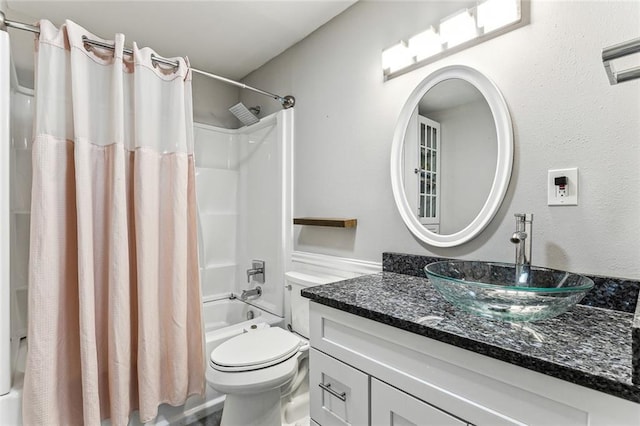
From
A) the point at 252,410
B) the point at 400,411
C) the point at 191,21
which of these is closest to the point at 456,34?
the point at 400,411

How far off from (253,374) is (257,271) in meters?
1.04

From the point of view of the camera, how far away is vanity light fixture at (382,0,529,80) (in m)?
1.12

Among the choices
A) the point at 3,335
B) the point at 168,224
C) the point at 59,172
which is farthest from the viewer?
the point at 168,224

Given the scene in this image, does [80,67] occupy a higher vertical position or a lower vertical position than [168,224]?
higher

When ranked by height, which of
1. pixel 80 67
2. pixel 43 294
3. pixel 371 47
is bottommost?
pixel 43 294

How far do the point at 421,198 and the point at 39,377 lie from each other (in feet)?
5.75

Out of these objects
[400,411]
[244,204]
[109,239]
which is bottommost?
[400,411]

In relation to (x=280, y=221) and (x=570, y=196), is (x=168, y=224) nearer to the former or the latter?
(x=280, y=221)

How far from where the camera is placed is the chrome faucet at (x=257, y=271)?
7.73ft

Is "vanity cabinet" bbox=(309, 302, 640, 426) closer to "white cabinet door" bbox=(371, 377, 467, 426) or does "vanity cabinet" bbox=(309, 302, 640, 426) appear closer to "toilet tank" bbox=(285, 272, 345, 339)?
"white cabinet door" bbox=(371, 377, 467, 426)

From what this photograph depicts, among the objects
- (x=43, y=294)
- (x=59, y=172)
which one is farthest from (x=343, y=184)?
(x=43, y=294)

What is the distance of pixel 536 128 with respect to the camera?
1.08 meters

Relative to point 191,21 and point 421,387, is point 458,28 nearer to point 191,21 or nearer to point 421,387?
point 421,387

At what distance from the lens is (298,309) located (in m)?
1.86
